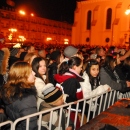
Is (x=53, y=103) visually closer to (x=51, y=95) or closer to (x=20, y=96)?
(x=51, y=95)

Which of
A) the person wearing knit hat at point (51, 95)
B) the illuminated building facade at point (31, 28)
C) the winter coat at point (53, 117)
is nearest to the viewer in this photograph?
the person wearing knit hat at point (51, 95)

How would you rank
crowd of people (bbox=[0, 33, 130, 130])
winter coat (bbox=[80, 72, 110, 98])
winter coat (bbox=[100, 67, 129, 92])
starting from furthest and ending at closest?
winter coat (bbox=[100, 67, 129, 92]) → winter coat (bbox=[80, 72, 110, 98]) → crowd of people (bbox=[0, 33, 130, 130])

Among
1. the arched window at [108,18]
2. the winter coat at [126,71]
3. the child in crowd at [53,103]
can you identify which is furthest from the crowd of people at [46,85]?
the arched window at [108,18]

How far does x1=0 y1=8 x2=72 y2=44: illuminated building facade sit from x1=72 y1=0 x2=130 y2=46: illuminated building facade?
10.9 meters

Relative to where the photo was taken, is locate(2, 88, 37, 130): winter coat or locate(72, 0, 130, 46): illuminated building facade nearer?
locate(2, 88, 37, 130): winter coat

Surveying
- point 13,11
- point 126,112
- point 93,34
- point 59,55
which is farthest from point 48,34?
point 126,112

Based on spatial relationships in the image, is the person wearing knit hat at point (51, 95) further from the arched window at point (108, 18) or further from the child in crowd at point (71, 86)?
the arched window at point (108, 18)

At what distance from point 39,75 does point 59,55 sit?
232 centimetres

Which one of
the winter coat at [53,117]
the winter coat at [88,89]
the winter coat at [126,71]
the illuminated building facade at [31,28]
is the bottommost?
the winter coat at [53,117]

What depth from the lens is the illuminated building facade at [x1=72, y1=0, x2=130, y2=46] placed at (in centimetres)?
3575

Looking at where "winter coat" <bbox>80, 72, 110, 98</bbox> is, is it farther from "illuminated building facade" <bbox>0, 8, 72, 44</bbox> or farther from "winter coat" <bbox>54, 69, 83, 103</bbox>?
"illuminated building facade" <bbox>0, 8, 72, 44</bbox>

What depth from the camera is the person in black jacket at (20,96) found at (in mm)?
2713

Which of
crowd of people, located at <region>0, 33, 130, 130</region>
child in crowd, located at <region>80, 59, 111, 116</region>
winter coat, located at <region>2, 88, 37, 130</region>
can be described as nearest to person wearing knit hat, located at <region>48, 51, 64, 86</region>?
crowd of people, located at <region>0, 33, 130, 130</region>

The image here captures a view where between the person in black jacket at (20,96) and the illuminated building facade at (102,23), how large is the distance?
32902 millimetres
